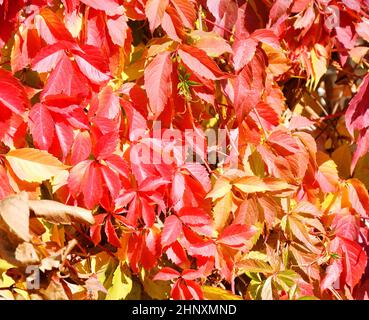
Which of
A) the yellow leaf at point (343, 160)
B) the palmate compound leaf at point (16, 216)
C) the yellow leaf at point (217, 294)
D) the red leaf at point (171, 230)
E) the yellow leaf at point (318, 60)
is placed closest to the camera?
the palmate compound leaf at point (16, 216)

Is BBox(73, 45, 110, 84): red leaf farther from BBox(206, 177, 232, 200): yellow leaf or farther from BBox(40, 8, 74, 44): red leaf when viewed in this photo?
BBox(206, 177, 232, 200): yellow leaf

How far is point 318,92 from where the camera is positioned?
1.94 meters

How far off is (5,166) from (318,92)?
3.80 feet

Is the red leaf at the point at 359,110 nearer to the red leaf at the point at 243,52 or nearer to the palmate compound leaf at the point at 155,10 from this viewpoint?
the red leaf at the point at 243,52

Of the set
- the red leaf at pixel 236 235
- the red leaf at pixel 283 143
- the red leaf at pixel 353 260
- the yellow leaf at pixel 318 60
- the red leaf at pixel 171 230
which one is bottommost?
the red leaf at pixel 353 260

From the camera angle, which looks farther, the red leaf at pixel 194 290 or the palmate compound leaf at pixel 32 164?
the red leaf at pixel 194 290

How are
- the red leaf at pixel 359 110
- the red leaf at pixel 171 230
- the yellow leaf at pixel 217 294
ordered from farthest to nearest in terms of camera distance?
the red leaf at pixel 359 110 → the yellow leaf at pixel 217 294 → the red leaf at pixel 171 230

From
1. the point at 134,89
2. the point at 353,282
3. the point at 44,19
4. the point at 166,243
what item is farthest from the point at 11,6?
the point at 353,282

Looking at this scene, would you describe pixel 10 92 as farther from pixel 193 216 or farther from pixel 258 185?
pixel 258 185

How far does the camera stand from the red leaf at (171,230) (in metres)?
1.18

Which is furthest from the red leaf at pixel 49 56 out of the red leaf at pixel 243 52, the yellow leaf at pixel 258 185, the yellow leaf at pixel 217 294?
the yellow leaf at pixel 217 294

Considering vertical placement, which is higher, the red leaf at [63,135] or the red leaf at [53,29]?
the red leaf at [53,29]

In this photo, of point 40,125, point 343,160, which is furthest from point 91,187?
point 343,160

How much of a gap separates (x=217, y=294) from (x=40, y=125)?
0.52 m
